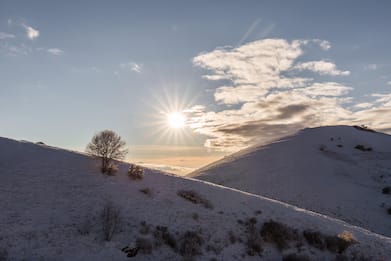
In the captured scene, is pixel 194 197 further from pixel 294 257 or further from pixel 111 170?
pixel 294 257

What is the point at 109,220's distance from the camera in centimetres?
2353

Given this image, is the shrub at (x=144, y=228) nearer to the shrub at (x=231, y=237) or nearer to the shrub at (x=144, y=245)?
the shrub at (x=144, y=245)

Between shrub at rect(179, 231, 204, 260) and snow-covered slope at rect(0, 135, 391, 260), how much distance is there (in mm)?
68

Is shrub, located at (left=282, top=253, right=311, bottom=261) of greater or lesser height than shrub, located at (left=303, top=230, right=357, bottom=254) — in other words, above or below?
below

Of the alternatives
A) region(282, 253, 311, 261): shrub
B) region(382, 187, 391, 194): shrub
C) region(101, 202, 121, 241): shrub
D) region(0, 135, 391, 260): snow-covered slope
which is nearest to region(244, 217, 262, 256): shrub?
region(0, 135, 391, 260): snow-covered slope

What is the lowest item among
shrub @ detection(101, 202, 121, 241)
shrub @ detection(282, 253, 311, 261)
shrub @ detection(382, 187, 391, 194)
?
shrub @ detection(282, 253, 311, 261)

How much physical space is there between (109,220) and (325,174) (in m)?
44.6

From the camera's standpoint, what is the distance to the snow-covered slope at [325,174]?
46281 mm

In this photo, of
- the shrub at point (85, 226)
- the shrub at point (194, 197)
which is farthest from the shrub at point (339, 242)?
the shrub at point (85, 226)

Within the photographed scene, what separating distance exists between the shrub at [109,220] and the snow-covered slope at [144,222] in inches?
12.4

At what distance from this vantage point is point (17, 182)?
29094 millimetres

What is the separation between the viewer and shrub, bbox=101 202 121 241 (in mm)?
22469

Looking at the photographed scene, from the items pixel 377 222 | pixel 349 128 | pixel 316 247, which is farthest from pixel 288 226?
pixel 349 128

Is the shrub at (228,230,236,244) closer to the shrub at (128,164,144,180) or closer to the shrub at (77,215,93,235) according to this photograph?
the shrub at (77,215,93,235)
